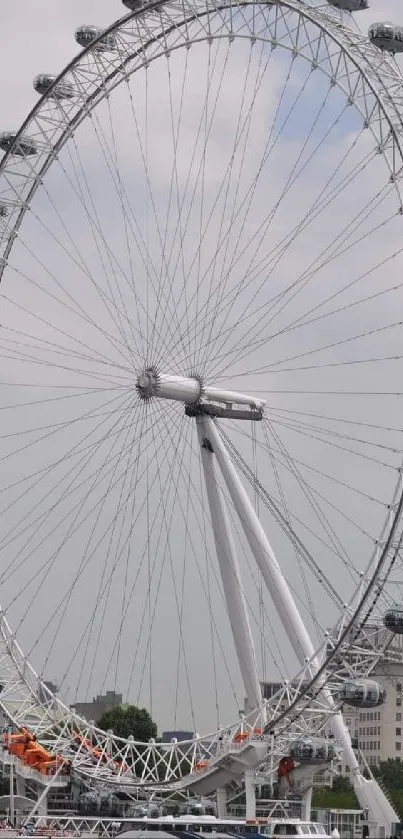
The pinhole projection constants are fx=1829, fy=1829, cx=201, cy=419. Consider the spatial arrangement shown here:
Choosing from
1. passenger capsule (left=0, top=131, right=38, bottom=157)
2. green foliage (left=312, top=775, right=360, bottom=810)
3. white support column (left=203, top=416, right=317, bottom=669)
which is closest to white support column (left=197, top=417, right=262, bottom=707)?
white support column (left=203, top=416, right=317, bottom=669)

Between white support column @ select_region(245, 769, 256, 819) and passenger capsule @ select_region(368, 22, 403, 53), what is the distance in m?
31.2

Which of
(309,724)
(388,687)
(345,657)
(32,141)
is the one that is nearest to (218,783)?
(309,724)

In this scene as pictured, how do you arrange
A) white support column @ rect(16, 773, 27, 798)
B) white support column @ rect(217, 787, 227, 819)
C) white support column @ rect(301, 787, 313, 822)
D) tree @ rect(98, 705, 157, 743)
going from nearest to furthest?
white support column @ rect(301, 787, 313, 822), white support column @ rect(217, 787, 227, 819), white support column @ rect(16, 773, 27, 798), tree @ rect(98, 705, 157, 743)

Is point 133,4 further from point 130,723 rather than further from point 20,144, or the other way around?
point 130,723

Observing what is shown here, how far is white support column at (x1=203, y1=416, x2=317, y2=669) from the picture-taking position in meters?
78.1

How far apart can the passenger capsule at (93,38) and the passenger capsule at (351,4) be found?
14.4 m

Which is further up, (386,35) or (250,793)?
(386,35)

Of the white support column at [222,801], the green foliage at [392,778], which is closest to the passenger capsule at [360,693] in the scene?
the white support column at [222,801]

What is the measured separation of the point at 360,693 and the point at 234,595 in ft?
31.6

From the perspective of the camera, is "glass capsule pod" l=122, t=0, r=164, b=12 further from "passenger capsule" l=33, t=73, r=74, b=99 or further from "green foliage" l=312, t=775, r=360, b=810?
"green foliage" l=312, t=775, r=360, b=810

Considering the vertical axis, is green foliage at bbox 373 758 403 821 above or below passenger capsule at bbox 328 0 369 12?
below

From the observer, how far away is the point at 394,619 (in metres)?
69.2

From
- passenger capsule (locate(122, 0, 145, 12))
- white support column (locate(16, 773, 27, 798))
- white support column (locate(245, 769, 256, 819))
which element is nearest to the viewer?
white support column (locate(245, 769, 256, 819))

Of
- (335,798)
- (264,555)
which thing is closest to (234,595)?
(264,555)
